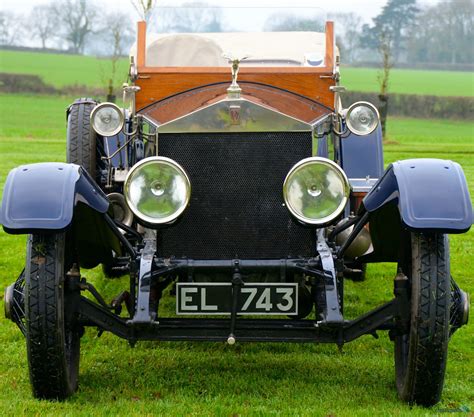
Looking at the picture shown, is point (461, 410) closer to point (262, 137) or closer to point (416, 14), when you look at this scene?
point (262, 137)

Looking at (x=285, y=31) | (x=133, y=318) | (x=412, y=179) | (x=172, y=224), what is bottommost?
(x=133, y=318)

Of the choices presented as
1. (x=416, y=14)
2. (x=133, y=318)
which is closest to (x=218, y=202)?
(x=133, y=318)

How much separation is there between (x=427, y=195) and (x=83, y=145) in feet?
10.1

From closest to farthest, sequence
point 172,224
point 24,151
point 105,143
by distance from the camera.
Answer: point 172,224 → point 105,143 → point 24,151

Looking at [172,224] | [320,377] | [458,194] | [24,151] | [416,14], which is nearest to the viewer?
[458,194]

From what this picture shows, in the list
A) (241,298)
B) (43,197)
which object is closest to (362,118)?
(241,298)

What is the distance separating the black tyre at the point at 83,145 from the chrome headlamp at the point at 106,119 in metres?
1.13

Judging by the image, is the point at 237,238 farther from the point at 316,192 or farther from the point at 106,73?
the point at 106,73

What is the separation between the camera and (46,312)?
4.02m

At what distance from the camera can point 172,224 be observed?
4309 mm

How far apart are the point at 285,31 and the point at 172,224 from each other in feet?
9.74

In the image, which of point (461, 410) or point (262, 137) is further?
point (262, 137)

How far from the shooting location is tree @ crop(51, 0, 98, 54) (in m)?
43.1

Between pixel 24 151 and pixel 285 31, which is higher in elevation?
pixel 285 31
